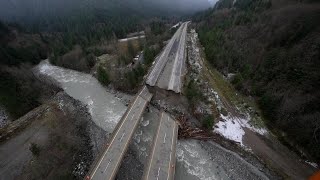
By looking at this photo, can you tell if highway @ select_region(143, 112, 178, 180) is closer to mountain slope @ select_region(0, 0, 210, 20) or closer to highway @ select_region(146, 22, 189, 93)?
highway @ select_region(146, 22, 189, 93)

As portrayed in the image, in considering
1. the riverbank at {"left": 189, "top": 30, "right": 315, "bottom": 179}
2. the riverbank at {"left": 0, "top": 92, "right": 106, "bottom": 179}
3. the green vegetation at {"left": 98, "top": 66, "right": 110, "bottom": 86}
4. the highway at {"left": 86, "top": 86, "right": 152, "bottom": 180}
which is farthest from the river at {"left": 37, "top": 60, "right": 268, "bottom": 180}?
the green vegetation at {"left": 98, "top": 66, "right": 110, "bottom": 86}

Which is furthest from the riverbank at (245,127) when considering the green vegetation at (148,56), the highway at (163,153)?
the green vegetation at (148,56)

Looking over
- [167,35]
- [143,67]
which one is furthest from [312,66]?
[167,35]

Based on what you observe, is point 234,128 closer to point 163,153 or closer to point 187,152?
point 187,152

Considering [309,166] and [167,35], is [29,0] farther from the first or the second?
[309,166]

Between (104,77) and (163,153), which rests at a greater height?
(104,77)

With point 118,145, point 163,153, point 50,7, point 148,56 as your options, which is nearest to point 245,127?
point 163,153
